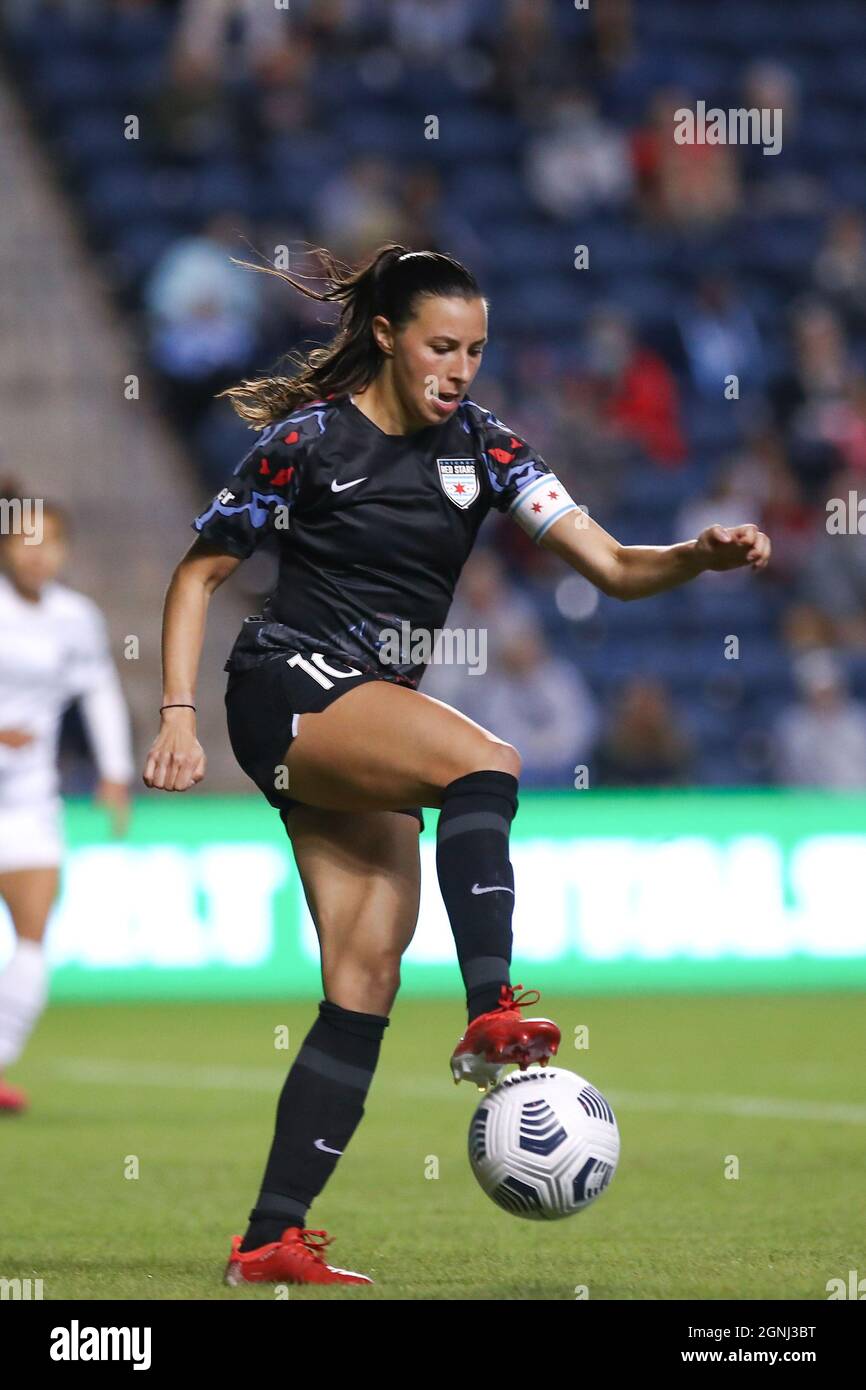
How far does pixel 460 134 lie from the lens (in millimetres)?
16844

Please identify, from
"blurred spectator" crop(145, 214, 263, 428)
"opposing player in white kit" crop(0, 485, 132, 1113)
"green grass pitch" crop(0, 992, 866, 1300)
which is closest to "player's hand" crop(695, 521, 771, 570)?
"green grass pitch" crop(0, 992, 866, 1300)

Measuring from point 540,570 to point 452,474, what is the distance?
32.0 ft

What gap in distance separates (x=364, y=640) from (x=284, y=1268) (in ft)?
4.19

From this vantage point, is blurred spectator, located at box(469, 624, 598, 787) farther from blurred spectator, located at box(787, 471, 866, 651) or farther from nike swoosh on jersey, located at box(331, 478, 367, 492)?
nike swoosh on jersey, located at box(331, 478, 367, 492)

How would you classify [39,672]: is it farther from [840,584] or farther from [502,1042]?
[840,584]

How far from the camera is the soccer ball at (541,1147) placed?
4.26m

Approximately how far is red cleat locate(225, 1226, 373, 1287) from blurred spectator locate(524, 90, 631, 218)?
12.8 meters

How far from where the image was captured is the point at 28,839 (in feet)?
26.6

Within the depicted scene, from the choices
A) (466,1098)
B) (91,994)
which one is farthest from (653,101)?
(466,1098)

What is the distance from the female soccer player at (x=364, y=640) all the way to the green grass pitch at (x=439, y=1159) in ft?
1.47

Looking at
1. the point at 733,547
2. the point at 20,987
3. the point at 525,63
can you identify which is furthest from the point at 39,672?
the point at 525,63

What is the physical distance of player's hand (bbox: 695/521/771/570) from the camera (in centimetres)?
431

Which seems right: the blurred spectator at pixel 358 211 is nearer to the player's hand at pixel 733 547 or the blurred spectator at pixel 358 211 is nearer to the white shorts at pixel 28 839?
the white shorts at pixel 28 839

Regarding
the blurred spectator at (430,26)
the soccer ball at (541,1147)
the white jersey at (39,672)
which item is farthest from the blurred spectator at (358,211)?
the soccer ball at (541,1147)
